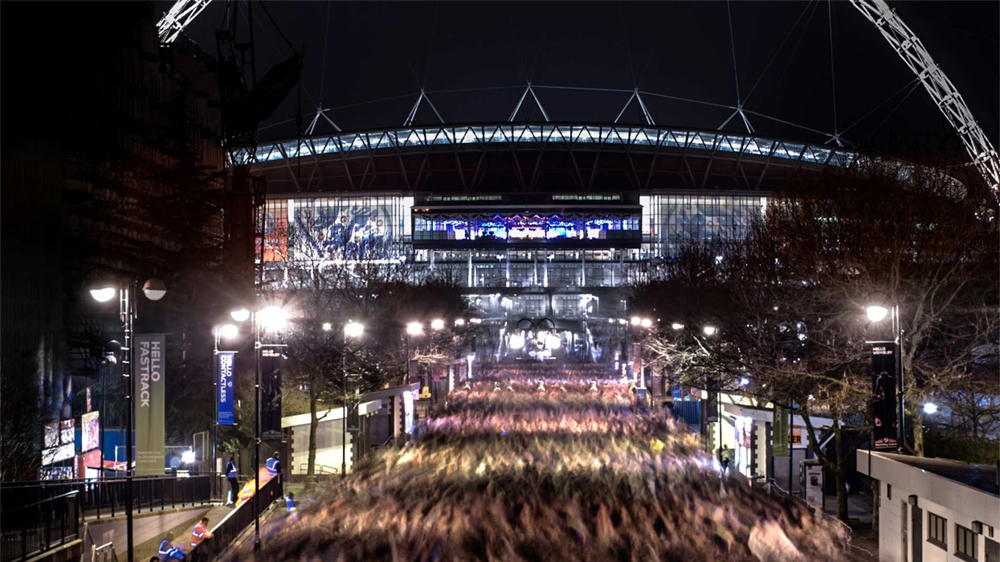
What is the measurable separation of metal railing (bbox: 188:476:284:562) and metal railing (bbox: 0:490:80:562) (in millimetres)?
2534

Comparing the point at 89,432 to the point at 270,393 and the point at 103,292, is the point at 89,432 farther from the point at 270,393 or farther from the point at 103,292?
the point at 103,292

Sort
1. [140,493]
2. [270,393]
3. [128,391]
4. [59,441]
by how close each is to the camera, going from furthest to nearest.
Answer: [59,441], [270,393], [140,493], [128,391]

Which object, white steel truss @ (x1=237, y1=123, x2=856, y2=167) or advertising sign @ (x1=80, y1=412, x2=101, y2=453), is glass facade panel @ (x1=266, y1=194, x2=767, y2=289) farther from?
advertising sign @ (x1=80, y1=412, x2=101, y2=453)

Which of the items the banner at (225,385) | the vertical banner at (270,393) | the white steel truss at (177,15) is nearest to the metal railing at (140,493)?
the banner at (225,385)

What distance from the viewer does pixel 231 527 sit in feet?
71.0

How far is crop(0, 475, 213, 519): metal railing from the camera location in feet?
72.7

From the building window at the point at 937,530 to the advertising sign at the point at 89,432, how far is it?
2426 cm

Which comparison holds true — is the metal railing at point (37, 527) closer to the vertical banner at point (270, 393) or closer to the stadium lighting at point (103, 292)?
the stadium lighting at point (103, 292)

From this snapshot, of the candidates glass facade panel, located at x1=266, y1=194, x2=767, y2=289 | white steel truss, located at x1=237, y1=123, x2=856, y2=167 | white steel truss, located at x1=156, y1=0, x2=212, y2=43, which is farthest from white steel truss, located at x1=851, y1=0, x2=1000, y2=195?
white steel truss, located at x1=237, y1=123, x2=856, y2=167

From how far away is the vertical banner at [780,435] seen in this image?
38281 millimetres

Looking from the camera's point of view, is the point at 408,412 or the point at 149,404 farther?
the point at 408,412

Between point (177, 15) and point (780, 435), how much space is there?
176ft

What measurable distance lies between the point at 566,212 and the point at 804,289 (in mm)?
83937

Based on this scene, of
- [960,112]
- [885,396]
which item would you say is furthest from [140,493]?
[960,112]
